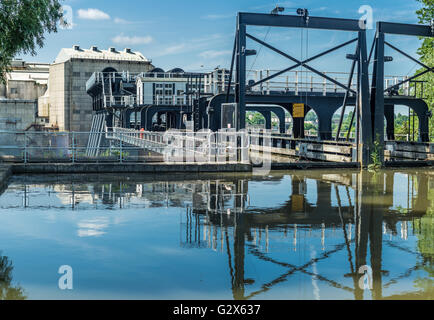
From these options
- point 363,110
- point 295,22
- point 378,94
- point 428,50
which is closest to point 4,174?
point 295,22

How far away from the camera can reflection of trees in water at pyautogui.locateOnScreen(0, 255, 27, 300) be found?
20.6 ft

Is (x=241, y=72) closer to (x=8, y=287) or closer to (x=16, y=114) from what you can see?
(x=8, y=287)

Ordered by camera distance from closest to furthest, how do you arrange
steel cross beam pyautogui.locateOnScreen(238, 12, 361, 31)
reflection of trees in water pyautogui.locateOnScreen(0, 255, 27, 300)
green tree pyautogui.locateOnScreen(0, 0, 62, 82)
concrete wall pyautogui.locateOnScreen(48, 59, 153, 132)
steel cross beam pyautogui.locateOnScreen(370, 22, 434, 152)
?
reflection of trees in water pyautogui.locateOnScreen(0, 255, 27, 300)
green tree pyautogui.locateOnScreen(0, 0, 62, 82)
steel cross beam pyautogui.locateOnScreen(238, 12, 361, 31)
steel cross beam pyautogui.locateOnScreen(370, 22, 434, 152)
concrete wall pyautogui.locateOnScreen(48, 59, 153, 132)

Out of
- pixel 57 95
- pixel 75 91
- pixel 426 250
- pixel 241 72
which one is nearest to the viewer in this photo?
pixel 426 250

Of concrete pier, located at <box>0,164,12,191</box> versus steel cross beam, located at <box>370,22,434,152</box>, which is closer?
concrete pier, located at <box>0,164,12,191</box>

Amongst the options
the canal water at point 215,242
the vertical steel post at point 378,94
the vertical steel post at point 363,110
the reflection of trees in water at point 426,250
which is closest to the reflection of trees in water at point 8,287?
the canal water at point 215,242

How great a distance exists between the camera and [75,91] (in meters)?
98.6

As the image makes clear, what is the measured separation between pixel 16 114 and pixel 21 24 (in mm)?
69319

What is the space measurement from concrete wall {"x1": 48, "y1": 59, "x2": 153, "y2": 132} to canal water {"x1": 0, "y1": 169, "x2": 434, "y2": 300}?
84064 mm

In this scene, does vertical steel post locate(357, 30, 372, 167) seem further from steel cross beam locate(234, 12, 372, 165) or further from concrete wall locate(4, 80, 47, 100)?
concrete wall locate(4, 80, 47, 100)

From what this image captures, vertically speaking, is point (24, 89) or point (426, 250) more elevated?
point (24, 89)

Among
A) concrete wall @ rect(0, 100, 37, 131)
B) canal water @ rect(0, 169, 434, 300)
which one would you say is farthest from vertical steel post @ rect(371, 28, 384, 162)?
concrete wall @ rect(0, 100, 37, 131)
